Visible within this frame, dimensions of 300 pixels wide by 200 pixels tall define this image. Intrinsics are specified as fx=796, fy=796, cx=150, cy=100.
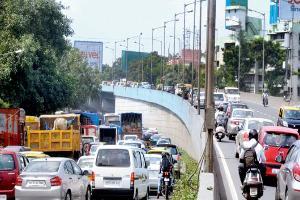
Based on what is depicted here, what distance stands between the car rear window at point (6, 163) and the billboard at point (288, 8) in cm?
11178

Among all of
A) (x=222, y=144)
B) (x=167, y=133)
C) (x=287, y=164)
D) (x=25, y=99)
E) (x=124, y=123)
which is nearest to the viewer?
(x=287, y=164)

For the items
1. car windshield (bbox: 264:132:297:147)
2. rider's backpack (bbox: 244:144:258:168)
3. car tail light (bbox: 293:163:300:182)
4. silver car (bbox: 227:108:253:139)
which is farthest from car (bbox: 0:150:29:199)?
silver car (bbox: 227:108:253:139)

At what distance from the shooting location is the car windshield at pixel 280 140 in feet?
81.7

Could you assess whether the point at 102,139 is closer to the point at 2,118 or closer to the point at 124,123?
the point at 124,123

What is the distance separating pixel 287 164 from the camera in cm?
1554

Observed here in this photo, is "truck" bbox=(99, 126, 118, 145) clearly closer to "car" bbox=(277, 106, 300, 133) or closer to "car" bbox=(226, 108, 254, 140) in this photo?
"car" bbox=(226, 108, 254, 140)

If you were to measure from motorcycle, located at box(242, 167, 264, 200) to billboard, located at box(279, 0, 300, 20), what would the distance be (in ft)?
383

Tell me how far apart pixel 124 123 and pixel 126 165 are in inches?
1994

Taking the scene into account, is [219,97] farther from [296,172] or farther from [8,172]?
[296,172]

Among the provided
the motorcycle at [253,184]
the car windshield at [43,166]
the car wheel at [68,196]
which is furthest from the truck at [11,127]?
the motorcycle at [253,184]

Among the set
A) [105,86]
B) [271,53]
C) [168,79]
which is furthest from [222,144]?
[168,79]

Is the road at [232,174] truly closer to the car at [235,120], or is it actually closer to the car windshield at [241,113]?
the car at [235,120]

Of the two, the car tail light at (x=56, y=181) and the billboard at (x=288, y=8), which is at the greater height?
the billboard at (x=288, y=8)

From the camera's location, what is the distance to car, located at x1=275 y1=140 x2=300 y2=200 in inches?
563
